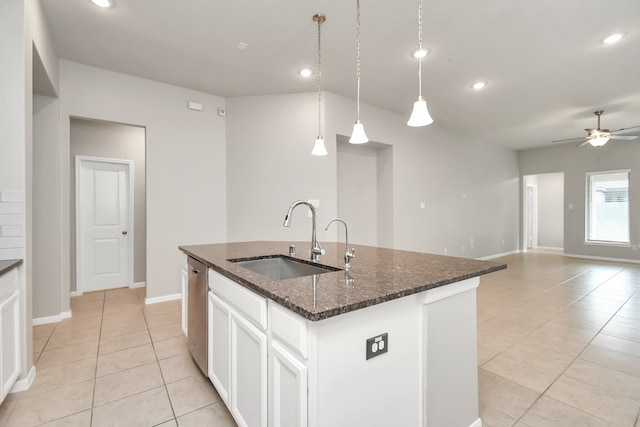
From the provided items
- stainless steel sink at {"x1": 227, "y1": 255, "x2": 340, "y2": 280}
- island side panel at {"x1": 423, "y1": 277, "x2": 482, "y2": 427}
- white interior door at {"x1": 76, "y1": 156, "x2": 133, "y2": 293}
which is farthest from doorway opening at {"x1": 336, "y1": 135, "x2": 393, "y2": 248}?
island side panel at {"x1": 423, "y1": 277, "x2": 482, "y2": 427}

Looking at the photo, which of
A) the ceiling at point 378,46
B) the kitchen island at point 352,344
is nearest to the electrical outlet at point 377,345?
the kitchen island at point 352,344

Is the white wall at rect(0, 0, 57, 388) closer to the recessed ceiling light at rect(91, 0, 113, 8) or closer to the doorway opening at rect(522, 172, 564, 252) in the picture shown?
the recessed ceiling light at rect(91, 0, 113, 8)

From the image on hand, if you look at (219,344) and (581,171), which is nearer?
(219,344)

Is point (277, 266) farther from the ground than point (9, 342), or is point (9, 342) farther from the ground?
point (277, 266)

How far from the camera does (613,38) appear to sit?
2900 mm

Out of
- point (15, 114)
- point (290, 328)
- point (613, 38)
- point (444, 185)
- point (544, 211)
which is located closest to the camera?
point (290, 328)

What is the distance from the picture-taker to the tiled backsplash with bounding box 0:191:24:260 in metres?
1.93

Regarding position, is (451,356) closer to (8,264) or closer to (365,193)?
(8,264)

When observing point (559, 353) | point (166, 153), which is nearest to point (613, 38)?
point (559, 353)

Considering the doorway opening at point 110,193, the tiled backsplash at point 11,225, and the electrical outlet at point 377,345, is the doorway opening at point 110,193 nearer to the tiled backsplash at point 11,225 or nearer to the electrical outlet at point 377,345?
the tiled backsplash at point 11,225

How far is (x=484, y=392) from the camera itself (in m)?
1.98

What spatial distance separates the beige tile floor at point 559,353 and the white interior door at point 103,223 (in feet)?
15.7

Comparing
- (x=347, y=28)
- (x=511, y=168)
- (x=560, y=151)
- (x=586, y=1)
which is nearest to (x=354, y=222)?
(x=347, y=28)

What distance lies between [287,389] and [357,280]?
504 millimetres
